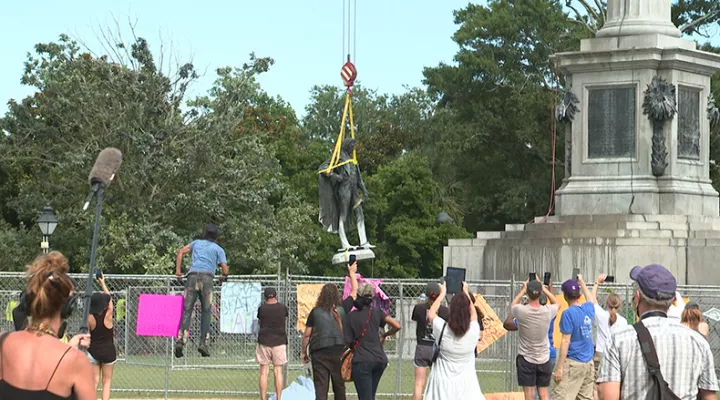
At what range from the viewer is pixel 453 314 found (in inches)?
539

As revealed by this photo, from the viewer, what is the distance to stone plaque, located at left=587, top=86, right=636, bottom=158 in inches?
1189

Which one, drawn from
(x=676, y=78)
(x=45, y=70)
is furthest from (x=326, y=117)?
(x=676, y=78)

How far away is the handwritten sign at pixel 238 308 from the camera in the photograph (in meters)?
22.4

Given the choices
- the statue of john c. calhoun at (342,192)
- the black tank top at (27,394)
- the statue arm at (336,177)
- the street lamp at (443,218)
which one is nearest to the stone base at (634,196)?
the statue of john c. calhoun at (342,192)

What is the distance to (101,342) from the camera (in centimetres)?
1680

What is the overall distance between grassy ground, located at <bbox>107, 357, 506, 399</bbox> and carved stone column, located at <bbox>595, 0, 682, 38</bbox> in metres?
7.55

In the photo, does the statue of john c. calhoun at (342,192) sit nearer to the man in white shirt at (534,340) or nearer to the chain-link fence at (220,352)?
the chain-link fence at (220,352)

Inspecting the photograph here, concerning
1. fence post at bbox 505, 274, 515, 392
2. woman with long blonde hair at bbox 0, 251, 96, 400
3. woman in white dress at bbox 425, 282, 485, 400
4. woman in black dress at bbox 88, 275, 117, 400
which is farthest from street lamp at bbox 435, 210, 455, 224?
woman with long blonde hair at bbox 0, 251, 96, 400

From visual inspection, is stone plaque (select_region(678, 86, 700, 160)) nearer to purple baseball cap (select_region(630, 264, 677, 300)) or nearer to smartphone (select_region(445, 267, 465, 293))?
smartphone (select_region(445, 267, 465, 293))

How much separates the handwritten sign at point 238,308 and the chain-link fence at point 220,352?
12 centimetres

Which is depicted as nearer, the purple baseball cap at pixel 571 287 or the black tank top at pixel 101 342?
the purple baseball cap at pixel 571 287

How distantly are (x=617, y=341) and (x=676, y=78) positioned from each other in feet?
76.2

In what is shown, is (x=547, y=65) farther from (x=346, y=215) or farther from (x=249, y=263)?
(x=346, y=215)

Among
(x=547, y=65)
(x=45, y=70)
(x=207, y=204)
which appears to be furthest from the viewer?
(x=547, y=65)
